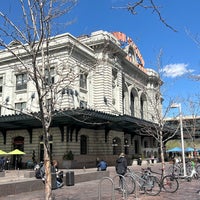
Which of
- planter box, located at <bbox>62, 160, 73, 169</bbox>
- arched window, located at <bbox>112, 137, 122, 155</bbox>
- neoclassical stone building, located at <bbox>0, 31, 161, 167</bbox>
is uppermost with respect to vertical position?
neoclassical stone building, located at <bbox>0, 31, 161, 167</bbox>

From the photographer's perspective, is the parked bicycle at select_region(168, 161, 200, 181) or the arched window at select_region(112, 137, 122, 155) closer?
the parked bicycle at select_region(168, 161, 200, 181)

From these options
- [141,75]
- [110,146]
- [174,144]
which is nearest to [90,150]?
[110,146]

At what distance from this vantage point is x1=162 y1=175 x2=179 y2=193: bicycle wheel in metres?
13.3

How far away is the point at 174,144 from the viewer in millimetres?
91750

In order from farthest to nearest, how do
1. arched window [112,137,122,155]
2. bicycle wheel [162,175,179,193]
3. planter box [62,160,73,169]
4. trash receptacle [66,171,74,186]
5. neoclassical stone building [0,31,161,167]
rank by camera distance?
1. arched window [112,137,122,155]
2. neoclassical stone building [0,31,161,167]
3. planter box [62,160,73,169]
4. trash receptacle [66,171,74,186]
5. bicycle wheel [162,175,179,193]

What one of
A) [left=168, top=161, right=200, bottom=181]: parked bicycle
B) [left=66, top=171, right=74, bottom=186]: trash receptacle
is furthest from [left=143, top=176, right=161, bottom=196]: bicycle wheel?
[left=168, top=161, right=200, bottom=181]: parked bicycle

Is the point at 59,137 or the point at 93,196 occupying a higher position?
the point at 59,137

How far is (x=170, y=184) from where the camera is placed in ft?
44.2

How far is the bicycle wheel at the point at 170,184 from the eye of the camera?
13312mm

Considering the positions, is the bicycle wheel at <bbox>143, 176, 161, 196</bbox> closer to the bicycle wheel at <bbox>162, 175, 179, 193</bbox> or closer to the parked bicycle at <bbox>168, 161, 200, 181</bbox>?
the bicycle wheel at <bbox>162, 175, 179, 193</bbox>

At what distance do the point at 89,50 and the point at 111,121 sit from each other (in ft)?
43.2

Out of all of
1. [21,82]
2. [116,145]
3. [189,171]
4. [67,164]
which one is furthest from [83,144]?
[189,171]

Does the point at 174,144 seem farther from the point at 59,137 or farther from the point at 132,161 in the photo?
the point at 59,137

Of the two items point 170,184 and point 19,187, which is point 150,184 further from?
point 19,187
